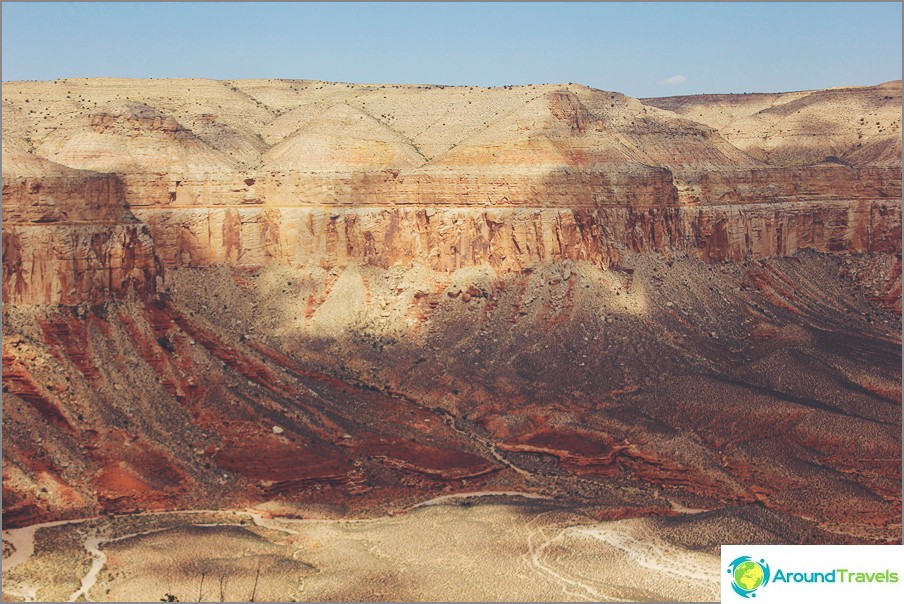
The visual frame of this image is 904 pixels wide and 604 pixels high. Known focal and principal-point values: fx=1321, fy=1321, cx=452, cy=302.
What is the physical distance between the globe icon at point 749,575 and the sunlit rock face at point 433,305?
14.2 m

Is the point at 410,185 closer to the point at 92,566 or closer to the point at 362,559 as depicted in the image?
the point at 362,559

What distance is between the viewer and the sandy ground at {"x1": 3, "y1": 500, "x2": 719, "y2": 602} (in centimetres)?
4466

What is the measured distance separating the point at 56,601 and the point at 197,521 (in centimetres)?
914

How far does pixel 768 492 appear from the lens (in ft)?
189

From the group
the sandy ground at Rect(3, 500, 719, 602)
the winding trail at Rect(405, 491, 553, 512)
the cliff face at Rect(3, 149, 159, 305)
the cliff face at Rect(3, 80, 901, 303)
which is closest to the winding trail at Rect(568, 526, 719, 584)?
the sandy ground at Rect(3, 500, 719, 602)

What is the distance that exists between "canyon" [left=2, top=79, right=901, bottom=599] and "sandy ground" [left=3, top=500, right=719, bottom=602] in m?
1.85

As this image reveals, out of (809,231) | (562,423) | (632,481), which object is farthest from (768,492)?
(809,231)

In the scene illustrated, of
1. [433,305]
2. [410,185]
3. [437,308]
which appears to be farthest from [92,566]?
[410,185]

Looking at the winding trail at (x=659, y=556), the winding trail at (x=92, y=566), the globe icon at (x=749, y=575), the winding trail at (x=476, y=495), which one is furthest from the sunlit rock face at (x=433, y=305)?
the globe icon at (x=749, y=575)

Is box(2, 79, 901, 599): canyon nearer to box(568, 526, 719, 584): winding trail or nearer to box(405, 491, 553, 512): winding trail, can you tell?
box(405, 491, 553, 512): winding trail

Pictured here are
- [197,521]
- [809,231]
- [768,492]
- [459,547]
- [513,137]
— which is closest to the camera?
[459,547]

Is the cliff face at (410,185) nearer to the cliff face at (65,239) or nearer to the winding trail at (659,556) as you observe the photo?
the cliff face at (65,239)

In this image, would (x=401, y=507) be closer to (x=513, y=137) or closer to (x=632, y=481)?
(x=632, y=481)

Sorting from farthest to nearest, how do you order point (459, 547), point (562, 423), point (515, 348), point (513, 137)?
point (513, 137)
point (515, 348)
point (562, 423)
point (459, 547)
